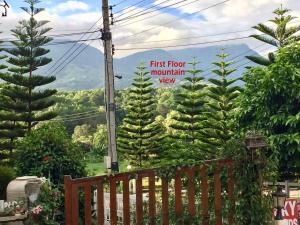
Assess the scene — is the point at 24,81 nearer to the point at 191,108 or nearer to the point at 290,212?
the point at 191,108

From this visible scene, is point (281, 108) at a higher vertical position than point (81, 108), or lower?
lower

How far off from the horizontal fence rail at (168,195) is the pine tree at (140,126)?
19462mm

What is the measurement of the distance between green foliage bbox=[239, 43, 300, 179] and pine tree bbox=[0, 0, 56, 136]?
13.3m

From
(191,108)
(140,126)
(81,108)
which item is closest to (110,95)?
(191,108)

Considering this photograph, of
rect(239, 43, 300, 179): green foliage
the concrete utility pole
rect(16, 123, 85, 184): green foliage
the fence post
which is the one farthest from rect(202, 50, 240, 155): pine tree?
the fence post

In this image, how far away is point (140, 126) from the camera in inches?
959

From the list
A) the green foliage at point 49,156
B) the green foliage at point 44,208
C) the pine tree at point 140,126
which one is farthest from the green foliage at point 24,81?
the green foliage at point 44,208

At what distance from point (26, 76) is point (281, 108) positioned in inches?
571

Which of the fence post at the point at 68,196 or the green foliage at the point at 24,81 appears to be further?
the green foliage at the point at 24,81

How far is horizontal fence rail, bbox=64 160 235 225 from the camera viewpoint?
4.00m

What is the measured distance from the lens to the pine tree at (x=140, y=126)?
24.1m

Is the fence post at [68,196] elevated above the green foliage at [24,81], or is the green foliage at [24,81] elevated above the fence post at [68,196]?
the green foliage at [24,81]

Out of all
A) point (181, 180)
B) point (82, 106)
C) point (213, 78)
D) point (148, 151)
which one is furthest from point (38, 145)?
point (82, 106)

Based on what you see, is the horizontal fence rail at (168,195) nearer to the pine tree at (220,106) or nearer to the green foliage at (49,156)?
the green foliage at (49,156)
